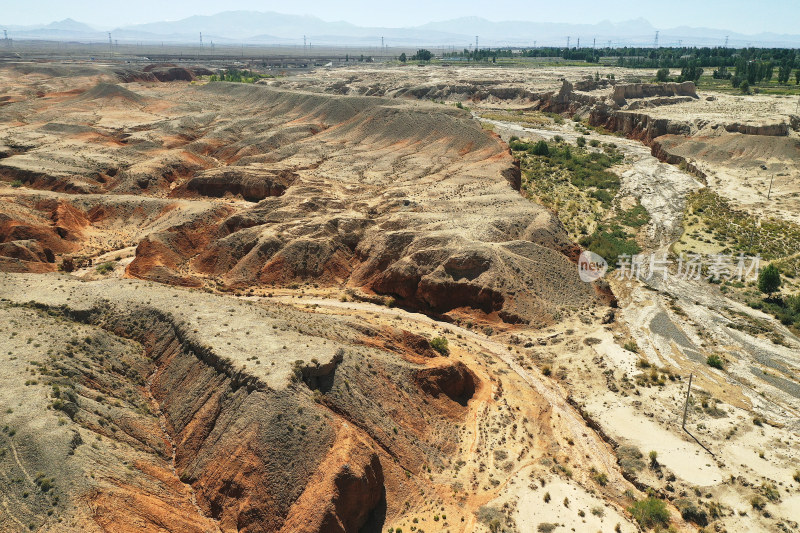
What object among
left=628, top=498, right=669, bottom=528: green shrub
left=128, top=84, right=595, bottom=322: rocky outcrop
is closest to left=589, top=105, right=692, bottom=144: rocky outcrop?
left=128, top=84, right=595, bottom=322: rocky outcrop

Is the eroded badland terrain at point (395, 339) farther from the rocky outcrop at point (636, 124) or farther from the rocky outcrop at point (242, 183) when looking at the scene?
the rocky outcrop at point (636, 124)

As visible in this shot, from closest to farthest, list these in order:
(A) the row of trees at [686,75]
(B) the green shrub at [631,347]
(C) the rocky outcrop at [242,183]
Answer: (B) the green shrub at [631,347]
(C) the rocky outcrop at [242,183]
(A) the row of trees at [686,75]

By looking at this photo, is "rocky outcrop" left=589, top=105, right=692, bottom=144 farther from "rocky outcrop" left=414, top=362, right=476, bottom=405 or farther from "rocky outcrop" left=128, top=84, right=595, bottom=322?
"rocky outcrop" left=414, top=362, right=476, bottom=405

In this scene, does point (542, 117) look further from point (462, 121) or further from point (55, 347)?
point (55, 347)

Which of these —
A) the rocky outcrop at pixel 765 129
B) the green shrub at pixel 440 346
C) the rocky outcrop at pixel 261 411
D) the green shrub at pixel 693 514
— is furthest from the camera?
the rocky outcrop at pixel 765 129

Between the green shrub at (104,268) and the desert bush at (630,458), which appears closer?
the desert bush at (630,458)

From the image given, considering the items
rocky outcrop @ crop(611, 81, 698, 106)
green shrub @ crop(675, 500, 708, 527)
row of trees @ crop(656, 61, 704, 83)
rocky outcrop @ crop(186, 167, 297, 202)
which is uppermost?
row of trees @ crop(656, 61, 704, 83)

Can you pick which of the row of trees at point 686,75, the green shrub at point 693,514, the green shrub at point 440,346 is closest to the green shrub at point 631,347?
the green shrub at point 440,346

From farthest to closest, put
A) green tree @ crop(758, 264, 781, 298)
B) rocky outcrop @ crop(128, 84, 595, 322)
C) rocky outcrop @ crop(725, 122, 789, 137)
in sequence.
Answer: rocky outcrop @ crop(725, 122, 789, 137) < rocky outcrop @ crop(128, 84, 595, 322) < green tree @ crop(758, 264, 781, 298)
